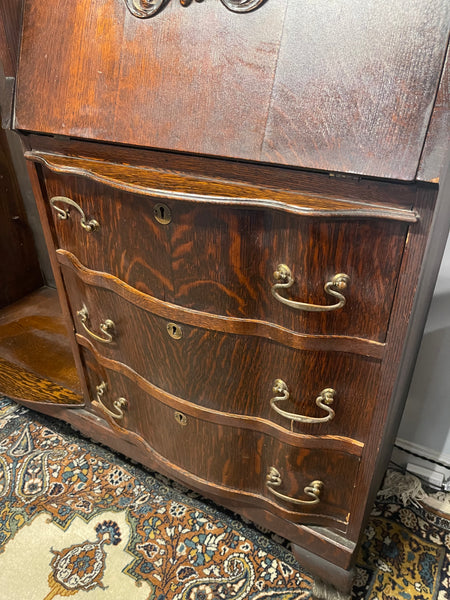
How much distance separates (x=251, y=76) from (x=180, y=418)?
63 centimetres

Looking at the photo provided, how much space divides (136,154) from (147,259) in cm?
17

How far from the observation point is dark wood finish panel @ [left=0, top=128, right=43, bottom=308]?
5.23 feet

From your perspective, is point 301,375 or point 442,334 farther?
point 442,334

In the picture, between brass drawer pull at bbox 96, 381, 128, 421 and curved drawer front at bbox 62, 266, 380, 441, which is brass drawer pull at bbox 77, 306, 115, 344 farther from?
brass drawer pull at bbox 96, 381, 128, 421

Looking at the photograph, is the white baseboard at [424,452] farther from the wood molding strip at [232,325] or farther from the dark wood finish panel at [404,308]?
the wood molding strip at [232,325]

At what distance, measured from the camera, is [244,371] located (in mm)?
784

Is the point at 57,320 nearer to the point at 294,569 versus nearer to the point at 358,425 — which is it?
the point at 294,569

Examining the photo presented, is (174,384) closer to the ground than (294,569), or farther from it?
farther from it

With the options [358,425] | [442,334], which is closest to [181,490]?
[358,425]

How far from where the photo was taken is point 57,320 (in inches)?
63.5

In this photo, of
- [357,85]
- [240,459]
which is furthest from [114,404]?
[357,85]

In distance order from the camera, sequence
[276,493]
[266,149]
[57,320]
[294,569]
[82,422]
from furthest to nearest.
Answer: [57,320], [82,422], [294,569], [276,493], [266,149]

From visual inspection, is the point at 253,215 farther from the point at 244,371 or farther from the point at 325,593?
the point at 325,593

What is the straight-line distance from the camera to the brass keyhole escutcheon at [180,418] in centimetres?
91
